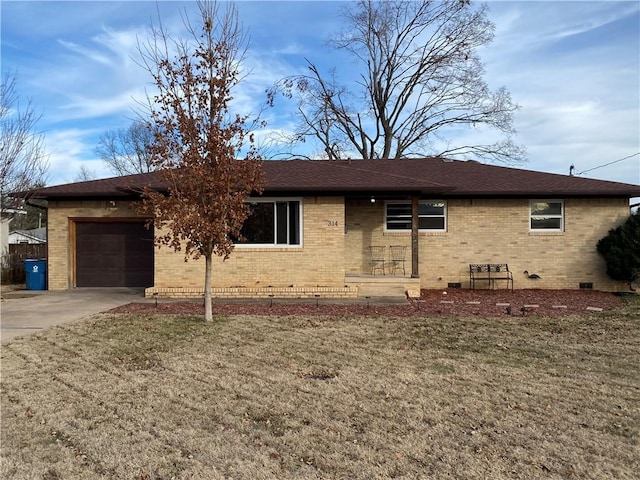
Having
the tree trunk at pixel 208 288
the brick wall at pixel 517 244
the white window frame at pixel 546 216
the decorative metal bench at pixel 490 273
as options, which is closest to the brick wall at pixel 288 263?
the brick wall at pixel 517 244

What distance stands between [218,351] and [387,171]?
38.6 ft

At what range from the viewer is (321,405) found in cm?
498

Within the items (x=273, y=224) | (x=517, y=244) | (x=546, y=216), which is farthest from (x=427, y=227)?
(x=273, y=224)

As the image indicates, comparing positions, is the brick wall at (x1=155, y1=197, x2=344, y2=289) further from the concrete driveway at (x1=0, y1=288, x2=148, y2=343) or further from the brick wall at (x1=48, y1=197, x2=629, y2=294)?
the brick wall at (x1=48, y1=197, x2=629, y2=294)

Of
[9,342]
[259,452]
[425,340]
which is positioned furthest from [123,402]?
[425,340]

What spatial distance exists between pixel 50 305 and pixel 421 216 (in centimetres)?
1046

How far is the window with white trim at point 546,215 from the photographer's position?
1550 cm

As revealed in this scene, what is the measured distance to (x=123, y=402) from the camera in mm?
5074

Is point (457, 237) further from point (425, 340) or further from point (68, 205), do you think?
point (68, 205)

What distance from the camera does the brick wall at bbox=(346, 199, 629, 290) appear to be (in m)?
15.3

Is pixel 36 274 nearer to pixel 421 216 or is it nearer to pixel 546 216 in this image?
pixel 421 216

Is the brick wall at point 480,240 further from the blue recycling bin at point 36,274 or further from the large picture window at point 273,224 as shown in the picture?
the large picture window at point 273,224

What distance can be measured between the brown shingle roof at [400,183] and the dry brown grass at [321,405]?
5.54 m

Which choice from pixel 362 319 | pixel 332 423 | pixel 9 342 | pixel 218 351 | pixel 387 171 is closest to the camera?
pixel 332 423
